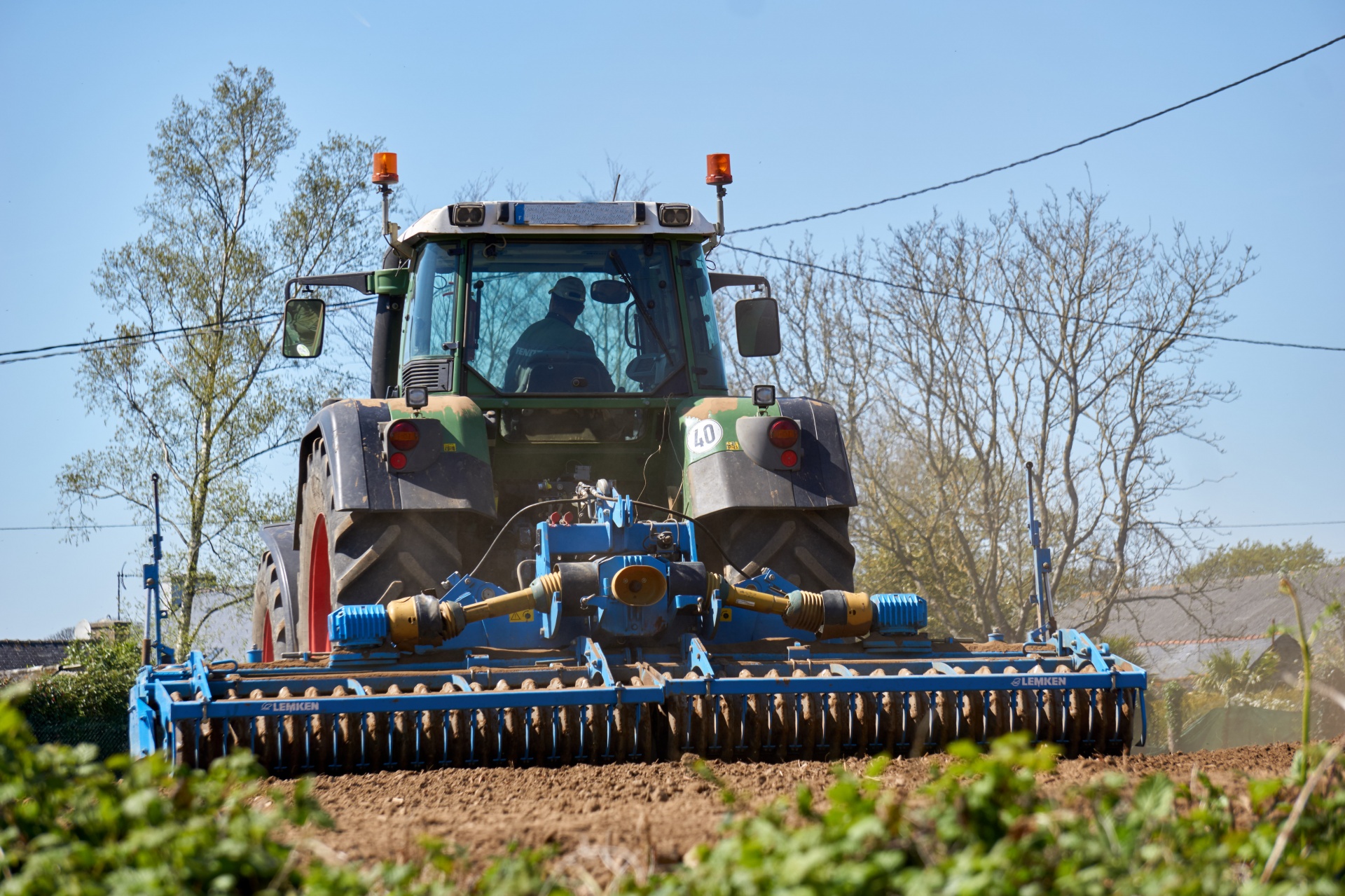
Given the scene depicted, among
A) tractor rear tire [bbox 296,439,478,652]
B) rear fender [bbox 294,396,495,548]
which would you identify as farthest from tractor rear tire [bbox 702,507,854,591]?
tractor rear tire [bbox 296,439,478,652]

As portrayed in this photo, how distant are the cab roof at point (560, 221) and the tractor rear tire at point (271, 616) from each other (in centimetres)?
206

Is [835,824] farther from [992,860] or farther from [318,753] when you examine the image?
[318,753]

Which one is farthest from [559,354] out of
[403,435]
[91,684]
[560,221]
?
[91,684]

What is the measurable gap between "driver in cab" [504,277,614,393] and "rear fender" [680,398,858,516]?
485mm

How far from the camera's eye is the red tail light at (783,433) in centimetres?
556

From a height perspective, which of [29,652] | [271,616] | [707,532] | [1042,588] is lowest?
[29,652]

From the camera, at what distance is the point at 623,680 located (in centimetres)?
467

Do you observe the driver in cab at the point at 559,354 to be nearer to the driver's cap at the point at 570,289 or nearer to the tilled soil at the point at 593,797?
the driver's cap at the point at 570,289

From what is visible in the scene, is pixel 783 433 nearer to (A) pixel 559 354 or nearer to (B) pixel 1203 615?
(A) pixel 559 354

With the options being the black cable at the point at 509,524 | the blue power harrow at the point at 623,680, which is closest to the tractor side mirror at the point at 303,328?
the black cable at the point at 509,524

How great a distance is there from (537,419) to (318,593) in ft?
4.46

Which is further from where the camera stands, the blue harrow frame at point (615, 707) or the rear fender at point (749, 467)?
the rear fender at point (749, 467)

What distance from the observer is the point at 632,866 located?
90.1 inches

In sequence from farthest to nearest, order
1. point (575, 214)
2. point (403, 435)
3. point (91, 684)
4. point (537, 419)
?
1. point (91, 684)
2. point (575, 214)
3. point (537, 419)
4. point (403, 435)
